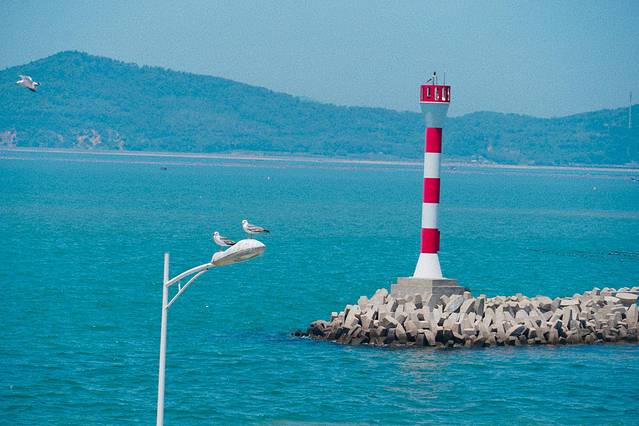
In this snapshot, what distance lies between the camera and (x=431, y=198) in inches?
1113

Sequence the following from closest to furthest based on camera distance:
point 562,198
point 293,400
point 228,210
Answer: point 293,400, point 228,210, point 562,198

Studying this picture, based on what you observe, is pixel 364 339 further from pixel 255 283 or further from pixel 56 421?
pixel 255 283

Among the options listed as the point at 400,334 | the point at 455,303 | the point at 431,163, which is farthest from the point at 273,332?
the point at 431,163

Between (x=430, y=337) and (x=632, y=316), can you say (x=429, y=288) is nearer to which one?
(x=430, y=337)

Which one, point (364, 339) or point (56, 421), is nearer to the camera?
point (56, 421)

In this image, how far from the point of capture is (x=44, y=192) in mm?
109562

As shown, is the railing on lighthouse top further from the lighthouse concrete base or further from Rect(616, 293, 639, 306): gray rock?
Rect(616, 293, 639, 306): gray rock

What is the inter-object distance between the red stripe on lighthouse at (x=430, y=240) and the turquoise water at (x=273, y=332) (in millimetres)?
2596

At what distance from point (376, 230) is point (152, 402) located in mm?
48435

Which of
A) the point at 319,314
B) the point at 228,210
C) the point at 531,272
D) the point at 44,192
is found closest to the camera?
the point at 319,314

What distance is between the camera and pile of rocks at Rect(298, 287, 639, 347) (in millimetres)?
27859

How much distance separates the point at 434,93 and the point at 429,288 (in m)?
4.35

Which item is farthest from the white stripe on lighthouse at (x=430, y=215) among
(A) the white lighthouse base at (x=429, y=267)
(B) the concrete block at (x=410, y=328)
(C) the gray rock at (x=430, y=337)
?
(C) the gray rock at (x=430, y=337)

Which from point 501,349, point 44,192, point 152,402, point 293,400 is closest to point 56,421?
point 152,402
